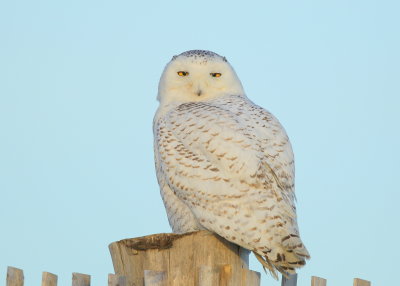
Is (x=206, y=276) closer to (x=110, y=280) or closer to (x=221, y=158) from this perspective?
(x=110, y=280)

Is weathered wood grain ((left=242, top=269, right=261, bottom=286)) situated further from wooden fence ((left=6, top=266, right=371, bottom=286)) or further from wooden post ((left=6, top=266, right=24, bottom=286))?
wooden post ((left=6, top=266, right=24, bottom=286))

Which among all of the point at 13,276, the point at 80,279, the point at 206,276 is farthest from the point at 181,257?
the point at 13,276

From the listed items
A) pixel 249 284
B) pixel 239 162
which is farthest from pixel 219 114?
pixel 249 284

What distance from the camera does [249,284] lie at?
4.96 meters

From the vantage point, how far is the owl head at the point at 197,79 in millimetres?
7004

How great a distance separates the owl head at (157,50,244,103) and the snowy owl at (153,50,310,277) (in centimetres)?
18

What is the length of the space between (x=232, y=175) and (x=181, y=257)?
849 mm

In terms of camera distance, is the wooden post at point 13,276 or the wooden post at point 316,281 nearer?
the wooden post at point 13,276

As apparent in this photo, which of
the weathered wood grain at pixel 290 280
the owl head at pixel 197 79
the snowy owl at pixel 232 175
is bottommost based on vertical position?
the weathered wood grain at pixel 290 280

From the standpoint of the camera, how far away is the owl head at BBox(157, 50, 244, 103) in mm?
7004

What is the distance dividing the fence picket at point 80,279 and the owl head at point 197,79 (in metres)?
2.54

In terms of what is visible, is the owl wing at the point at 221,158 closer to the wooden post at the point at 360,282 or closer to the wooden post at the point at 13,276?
the wooden post at the point at 360,282

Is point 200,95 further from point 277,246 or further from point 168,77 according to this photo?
point 277,246

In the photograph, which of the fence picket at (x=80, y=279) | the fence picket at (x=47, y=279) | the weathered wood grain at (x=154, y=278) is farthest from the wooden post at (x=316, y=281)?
the fence picket at (x=47, y=279)
